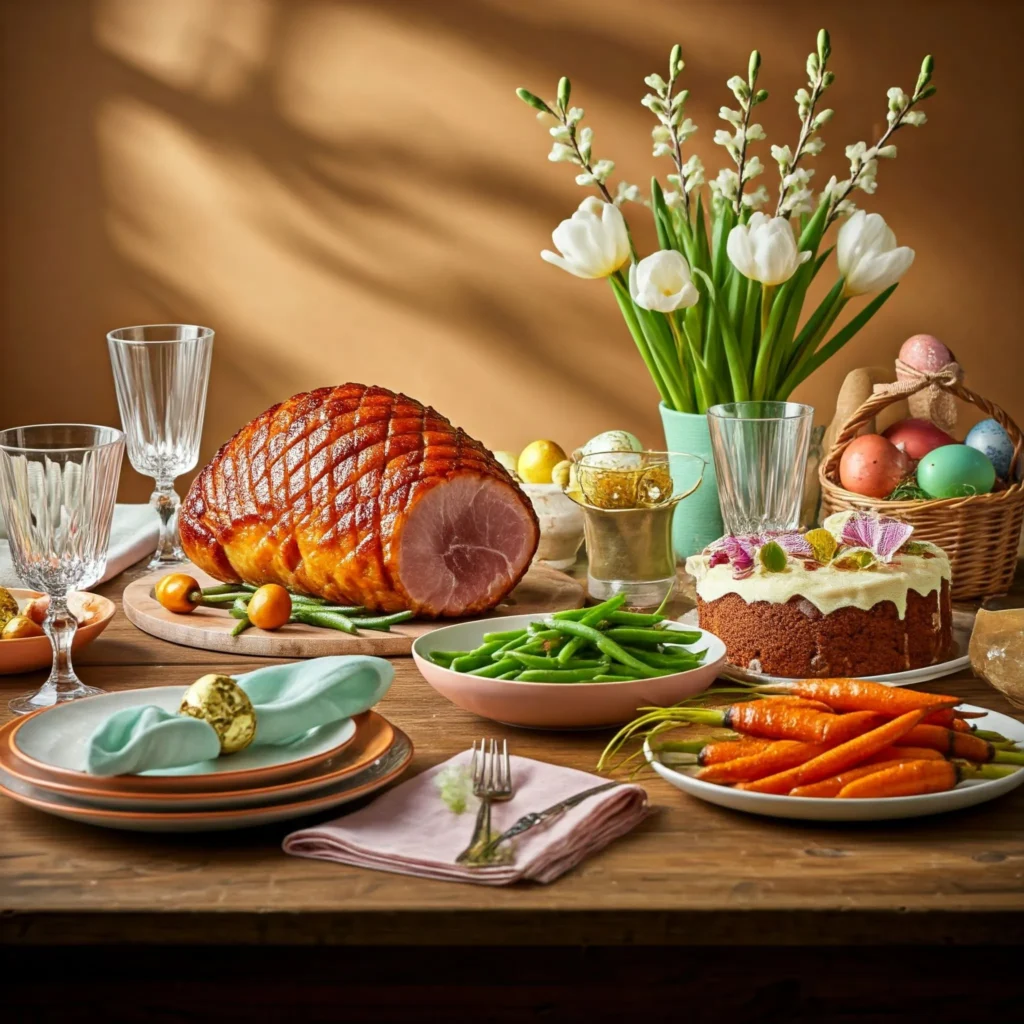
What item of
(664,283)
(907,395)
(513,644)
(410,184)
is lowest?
(513,644)

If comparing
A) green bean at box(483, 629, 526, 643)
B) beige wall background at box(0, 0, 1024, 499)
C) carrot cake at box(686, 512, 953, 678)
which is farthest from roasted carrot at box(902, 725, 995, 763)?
beige wall background at box(0, 0, 1024, 499)

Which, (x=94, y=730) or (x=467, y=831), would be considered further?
(x=94, y=730)

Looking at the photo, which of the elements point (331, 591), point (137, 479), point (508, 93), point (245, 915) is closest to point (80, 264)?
point (137, 479)

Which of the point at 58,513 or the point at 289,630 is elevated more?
the point at 58,513

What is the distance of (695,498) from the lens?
2172mm

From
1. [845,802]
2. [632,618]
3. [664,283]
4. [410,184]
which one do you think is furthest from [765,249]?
[410,184]

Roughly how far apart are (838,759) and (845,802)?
0.21 ft

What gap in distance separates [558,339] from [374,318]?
56 centimetres

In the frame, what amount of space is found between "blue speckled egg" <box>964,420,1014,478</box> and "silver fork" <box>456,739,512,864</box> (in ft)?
3.59

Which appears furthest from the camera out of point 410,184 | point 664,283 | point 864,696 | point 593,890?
point 410,184

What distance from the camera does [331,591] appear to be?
187 cm

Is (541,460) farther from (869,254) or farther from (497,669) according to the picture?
(497,669)

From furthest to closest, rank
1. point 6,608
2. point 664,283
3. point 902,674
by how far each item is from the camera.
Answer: point 664,283
point 6,608
point 902,674

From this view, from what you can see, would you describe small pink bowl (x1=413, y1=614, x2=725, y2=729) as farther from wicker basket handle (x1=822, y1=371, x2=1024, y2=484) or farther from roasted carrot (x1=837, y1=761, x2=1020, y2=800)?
wicker basket handle (x1=822, y1=371, x2=1024, y2=484)
